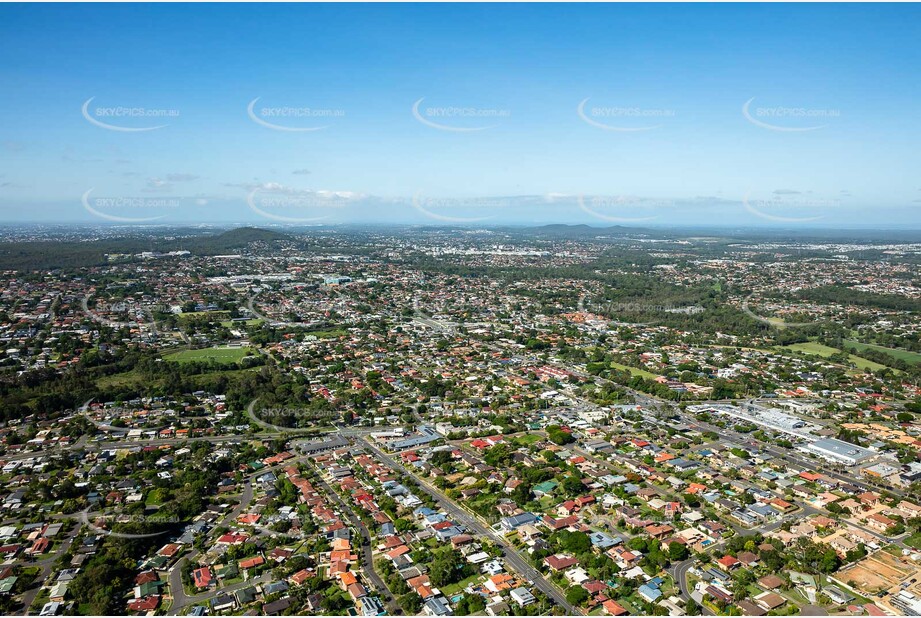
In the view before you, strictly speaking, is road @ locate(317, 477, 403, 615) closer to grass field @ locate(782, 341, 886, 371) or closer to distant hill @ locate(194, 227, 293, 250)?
grass field @ locate(782, 341, 886, 371)

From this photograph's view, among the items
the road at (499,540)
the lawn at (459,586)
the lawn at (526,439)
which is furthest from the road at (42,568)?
the lawn at (526,439)

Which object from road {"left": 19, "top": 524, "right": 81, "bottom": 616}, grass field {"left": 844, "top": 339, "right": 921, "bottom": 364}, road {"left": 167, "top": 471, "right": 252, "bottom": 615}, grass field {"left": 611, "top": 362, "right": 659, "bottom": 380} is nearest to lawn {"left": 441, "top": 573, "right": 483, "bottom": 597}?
road {"left": 167, "top": 471, "right": 252, "bottom": 615}

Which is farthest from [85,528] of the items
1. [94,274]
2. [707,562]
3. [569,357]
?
[94,274]

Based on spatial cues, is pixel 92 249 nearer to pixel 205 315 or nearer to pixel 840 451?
pixel 205 315

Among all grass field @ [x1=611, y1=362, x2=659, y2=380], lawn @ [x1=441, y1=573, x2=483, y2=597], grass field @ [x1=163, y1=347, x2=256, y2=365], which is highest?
grass field @ [x1=163, y1=347, x2=256, y2=365]

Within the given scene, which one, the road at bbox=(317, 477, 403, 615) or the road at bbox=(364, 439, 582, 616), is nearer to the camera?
the road at bbox=(317, 477, 403, 615)

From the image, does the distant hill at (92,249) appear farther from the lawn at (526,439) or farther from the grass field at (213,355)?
the lawn at (526,439)

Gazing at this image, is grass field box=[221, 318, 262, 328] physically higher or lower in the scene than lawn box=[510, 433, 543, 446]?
higher
